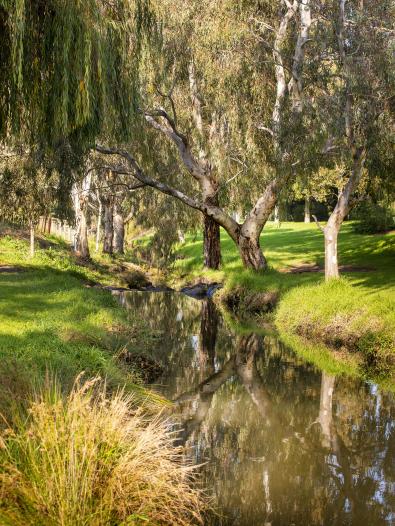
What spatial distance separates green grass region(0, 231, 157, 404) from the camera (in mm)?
8430

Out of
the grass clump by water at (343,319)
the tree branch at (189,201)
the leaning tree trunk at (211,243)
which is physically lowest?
the grass clump by water at (343,319)

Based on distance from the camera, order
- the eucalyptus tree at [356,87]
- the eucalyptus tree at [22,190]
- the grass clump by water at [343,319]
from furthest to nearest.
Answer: the eucalyptus tree at [22,190] → the eucalyptus tree at [356,87] → the grass clump by water at [343,319]

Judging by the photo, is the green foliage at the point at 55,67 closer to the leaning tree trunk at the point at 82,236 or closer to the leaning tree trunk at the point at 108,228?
the leaning tree trunk at the point at 82,236

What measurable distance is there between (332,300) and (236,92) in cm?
659

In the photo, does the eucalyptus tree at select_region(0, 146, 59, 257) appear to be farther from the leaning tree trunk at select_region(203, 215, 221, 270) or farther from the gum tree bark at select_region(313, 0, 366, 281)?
→ the gum tree bark at select_region(313, 0, 366, 281)

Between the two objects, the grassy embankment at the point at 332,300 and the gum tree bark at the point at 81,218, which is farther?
the gum tree bark at the point at 81,218

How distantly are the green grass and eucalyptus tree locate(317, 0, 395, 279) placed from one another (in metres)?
6.76

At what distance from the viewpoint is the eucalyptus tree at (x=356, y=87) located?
15.2m

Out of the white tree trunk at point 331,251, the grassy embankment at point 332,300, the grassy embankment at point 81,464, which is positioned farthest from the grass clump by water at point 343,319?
the grassy embankment at point 81,464

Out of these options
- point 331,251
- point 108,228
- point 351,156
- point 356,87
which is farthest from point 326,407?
point 108,228

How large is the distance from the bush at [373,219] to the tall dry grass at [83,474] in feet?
83.2

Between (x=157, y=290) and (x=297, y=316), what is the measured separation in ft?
33.8

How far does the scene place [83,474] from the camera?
15.5 ft

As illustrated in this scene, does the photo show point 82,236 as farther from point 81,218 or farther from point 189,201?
point 189,201
